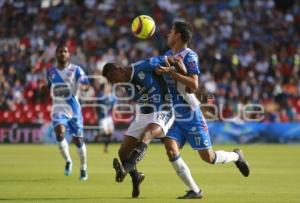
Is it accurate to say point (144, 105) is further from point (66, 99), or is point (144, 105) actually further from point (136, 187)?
point (66, 99)

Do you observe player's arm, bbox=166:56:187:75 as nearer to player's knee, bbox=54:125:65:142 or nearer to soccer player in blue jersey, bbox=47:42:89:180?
soccer player in blue jersey, bbox=47:42:89:180

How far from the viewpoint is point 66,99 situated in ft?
59.0

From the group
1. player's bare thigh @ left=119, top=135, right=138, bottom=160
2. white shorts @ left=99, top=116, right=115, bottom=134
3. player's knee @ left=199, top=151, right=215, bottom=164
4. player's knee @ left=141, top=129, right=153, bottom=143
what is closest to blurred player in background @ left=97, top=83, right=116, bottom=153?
white shorts @ left=99, top=116, right=115, bottom=134

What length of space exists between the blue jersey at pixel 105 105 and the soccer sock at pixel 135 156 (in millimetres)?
17922

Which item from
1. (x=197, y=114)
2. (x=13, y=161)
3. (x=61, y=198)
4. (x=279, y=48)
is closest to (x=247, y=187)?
(x=197, y=114)

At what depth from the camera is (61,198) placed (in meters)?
12.9

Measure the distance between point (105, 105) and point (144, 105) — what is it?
17766 mm

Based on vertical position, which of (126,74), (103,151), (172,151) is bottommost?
(103,151)

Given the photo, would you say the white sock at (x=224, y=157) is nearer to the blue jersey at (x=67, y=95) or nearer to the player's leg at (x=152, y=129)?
the player's leg at (x=152, y=129)

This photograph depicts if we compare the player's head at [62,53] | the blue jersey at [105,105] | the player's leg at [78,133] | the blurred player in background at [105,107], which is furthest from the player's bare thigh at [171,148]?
the blue jersey at [105,105]

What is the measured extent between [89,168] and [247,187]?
6128 mm

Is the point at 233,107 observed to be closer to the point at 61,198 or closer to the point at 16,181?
the point at 16,181

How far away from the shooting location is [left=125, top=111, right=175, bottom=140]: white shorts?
12.6 meters

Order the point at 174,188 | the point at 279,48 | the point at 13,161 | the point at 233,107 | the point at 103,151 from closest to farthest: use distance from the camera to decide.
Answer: the point at 174,188
the point at 13,161
the point at 103,151
the point at 233,107
the point at 279,48
